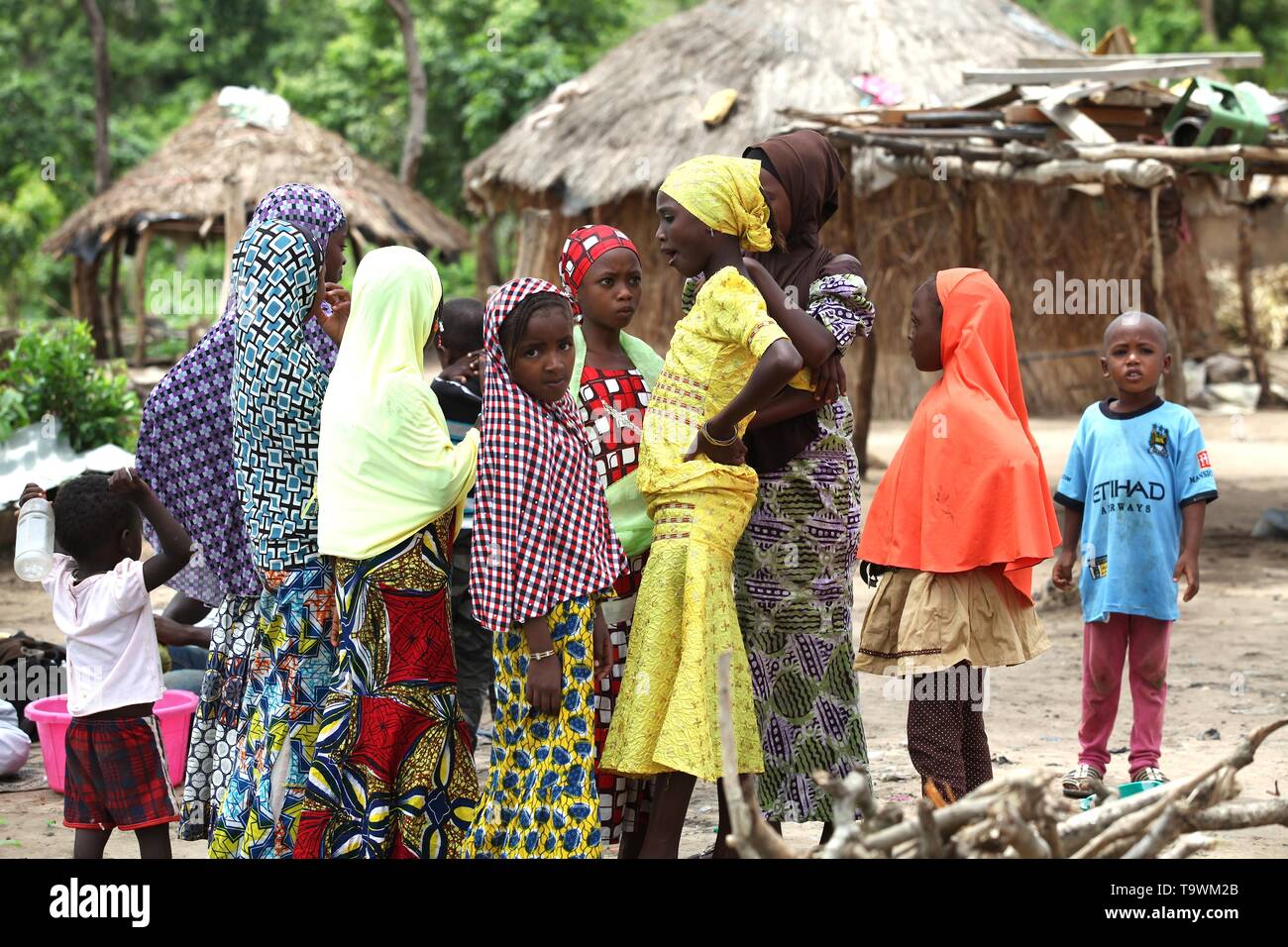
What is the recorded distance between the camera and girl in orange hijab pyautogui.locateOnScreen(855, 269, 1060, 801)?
363 centimetres

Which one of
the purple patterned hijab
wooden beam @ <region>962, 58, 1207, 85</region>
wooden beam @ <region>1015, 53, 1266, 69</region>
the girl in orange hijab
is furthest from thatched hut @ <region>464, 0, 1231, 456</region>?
the girl in orange hijab

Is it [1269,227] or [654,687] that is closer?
[654,687]

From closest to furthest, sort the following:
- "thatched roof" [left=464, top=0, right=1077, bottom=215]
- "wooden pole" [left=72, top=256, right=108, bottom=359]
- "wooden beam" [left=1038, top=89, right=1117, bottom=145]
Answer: "wooden beam" [left=1038, top=89, right=1117, bottom=145]
"thatched roof" [left=464, top=0, right=1077, bottom=215]
"wooden pole" [left=72, top=256, right=108, bottom=359]

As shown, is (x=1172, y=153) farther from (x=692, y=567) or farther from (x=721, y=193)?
(x=692, y=567)

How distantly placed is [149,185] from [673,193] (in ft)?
48.7

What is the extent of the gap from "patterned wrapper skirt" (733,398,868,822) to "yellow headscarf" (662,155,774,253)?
0.52 meters

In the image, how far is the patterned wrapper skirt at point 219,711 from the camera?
12.3 feet

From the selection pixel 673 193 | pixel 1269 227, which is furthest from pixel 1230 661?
pixel 1269 227

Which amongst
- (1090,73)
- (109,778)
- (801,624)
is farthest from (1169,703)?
(1090,73)

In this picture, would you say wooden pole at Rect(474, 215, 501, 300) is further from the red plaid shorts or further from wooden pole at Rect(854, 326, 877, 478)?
the red plaid shorts

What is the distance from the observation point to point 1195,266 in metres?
16.8
